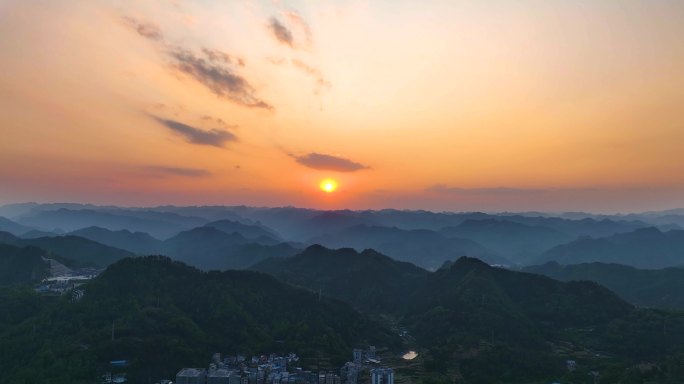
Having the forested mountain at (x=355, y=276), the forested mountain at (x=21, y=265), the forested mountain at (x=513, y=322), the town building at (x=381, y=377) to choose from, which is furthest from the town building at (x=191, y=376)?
the forested mountain at (x=21, y=265)

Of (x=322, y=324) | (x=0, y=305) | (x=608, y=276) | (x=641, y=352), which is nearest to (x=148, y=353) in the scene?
(x=322, y=324)

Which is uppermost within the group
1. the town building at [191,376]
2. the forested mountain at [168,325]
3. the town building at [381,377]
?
the forested mountain at [168,325]

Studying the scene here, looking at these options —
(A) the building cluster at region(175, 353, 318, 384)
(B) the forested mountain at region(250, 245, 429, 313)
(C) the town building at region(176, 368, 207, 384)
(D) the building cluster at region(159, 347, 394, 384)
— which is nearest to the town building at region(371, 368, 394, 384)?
(D) the building cluster at region(159, 347, 394, 384)

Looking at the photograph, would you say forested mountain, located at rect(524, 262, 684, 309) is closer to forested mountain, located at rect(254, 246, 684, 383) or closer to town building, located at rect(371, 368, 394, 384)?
forested mountain, located at rect(254, 246, 684, 383)

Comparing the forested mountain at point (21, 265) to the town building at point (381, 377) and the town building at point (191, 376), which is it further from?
the town building at point (381, 377)

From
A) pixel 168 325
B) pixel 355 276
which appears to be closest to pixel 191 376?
pixel 168 325

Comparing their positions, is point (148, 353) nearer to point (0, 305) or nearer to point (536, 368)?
point (0, 305)
